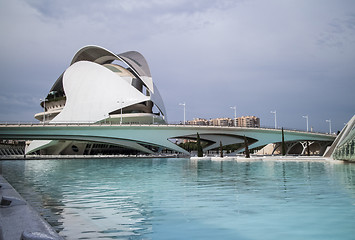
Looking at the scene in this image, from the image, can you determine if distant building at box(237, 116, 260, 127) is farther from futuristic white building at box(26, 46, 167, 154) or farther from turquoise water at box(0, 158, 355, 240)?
turquoise water at box(0, 158, 355, 240)

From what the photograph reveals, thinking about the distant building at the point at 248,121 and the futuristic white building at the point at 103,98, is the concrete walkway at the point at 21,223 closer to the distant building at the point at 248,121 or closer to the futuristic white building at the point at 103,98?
the futuristic white building at the point at 103,98

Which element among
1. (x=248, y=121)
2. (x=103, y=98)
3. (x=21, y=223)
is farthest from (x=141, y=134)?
(x=248, y=121)

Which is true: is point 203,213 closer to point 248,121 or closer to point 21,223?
point 21,223

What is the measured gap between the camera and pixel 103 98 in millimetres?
65125

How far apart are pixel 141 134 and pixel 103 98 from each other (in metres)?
15.9

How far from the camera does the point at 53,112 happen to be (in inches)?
2844

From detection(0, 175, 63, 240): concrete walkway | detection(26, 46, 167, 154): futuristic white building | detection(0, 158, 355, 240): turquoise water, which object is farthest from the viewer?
detection(26, 46, 167, 154): futuristic white building

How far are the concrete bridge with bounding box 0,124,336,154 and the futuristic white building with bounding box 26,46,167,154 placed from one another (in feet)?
28.0

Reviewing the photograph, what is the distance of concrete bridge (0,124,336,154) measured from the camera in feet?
162

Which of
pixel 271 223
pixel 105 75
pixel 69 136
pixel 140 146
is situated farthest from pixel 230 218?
pixel 105 75

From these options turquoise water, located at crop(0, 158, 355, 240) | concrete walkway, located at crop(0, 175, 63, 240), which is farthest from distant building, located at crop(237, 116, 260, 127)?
concrete walkway, located at crop(0, 175, 63, 240)

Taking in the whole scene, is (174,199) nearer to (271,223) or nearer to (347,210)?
(271,223)

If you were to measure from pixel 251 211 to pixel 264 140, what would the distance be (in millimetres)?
55591

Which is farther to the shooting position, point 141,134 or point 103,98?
point 103,98
